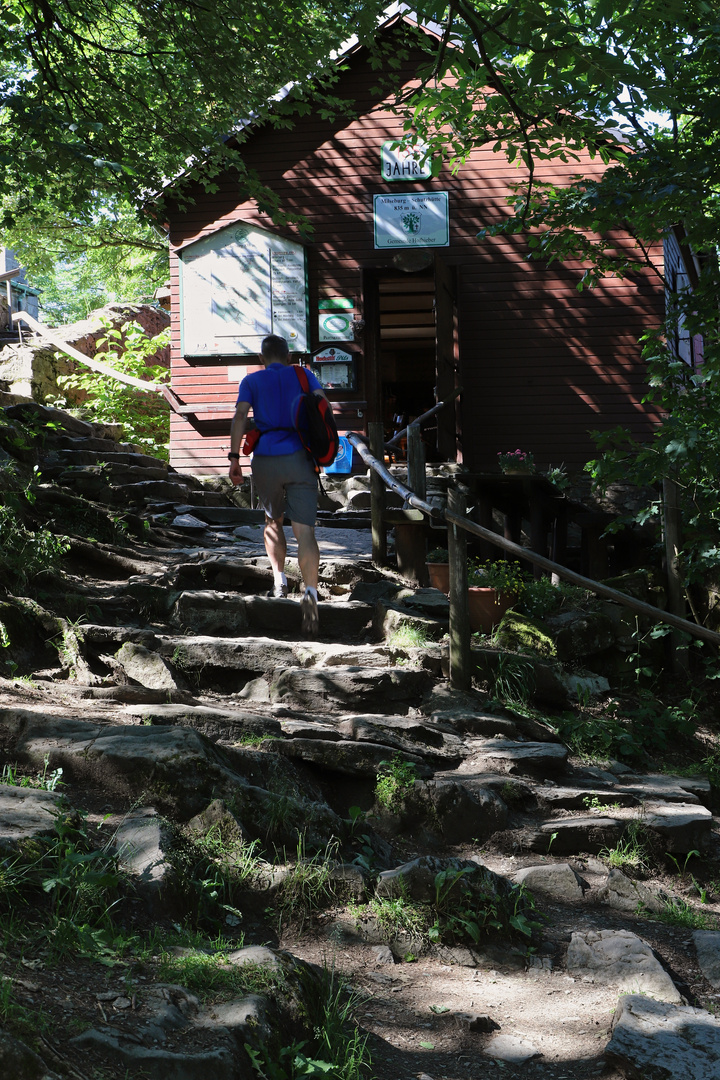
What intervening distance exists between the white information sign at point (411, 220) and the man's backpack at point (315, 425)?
7.30m

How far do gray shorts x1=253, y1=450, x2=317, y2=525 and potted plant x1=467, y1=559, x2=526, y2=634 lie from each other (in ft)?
4.46

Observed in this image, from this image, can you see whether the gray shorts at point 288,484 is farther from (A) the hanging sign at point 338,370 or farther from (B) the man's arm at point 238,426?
(A) the hanging sign at point 338,370

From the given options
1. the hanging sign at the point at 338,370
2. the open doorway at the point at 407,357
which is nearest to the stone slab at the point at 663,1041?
the hanging sign at the point at 338,370

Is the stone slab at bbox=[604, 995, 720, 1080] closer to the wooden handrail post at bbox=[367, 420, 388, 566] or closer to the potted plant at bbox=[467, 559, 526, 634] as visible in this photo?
the potted plant at bbox=[467, 559, 526, 634]

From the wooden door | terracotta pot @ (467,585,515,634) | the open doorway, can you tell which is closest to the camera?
terracotta pot @ (467,585,515,634)

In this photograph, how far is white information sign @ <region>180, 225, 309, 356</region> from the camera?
39.6 feet

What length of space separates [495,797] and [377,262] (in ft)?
30.8

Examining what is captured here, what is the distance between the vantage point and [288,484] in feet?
18.6

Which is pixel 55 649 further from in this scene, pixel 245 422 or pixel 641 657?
pixel 641 657

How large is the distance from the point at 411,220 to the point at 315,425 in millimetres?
7657

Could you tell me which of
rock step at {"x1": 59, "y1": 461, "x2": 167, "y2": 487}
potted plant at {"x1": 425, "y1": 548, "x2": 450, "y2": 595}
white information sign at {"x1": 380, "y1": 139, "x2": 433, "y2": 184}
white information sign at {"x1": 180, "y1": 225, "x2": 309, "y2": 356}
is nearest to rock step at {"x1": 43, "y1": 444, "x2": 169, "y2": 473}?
rock step at {"x1": 59, "y1": 461, "x2": 167, "y2": 487}

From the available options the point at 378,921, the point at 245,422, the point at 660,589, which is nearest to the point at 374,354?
the point at 660,589

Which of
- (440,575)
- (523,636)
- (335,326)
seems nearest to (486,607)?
(523,636)

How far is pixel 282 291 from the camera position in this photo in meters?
12.1
